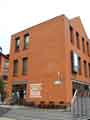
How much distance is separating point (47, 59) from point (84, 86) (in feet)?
20.4

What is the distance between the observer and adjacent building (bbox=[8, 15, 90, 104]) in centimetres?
1980

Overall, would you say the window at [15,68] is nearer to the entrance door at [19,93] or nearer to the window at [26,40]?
the entrance door at [19,93]

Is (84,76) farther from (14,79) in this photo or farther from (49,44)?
(14,79)

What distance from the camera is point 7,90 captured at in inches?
991

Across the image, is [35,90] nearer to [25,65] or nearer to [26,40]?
[25,65]

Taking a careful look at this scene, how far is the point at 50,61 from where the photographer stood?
21078mm

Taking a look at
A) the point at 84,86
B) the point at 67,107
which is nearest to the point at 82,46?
the point at 84,86

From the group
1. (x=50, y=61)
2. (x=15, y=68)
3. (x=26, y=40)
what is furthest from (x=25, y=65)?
(x=50, y=61)

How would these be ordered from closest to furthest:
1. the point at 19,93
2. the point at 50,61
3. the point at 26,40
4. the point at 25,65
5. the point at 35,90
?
1. the point at 50,61
2. the point at 35,90
3. the point at 19,93
4. the point at 25,65
5. the point at 26,40

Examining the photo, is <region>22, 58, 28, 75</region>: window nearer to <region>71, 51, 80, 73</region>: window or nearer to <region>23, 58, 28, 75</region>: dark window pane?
<region>23, 58, 28, 75</region>: dark window pane

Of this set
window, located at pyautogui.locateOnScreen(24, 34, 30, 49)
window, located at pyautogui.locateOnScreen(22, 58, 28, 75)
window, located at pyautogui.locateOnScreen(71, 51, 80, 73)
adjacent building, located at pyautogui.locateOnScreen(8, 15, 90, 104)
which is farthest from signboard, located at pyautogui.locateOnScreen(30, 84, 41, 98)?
window, located at pyautogui.locateOnScreen(24, 34, 30, 49)

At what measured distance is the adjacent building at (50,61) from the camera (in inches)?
779

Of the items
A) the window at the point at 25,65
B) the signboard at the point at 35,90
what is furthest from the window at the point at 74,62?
the window at the point at 25,65

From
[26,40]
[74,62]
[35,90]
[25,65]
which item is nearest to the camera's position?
[74,62]
